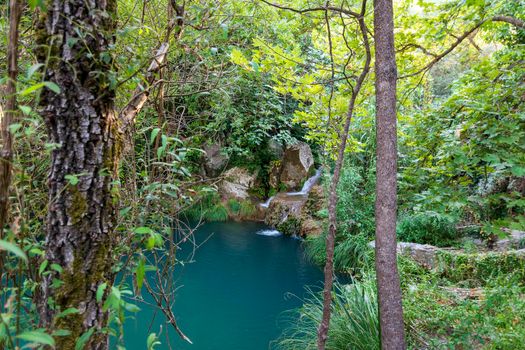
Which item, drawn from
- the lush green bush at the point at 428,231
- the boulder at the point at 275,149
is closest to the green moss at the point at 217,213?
the boulder at the point at 275,149

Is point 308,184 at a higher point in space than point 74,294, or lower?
higher

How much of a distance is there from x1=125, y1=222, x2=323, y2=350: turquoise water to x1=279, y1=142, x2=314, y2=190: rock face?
2.24 metres

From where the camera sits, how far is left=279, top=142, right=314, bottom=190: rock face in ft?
32.9

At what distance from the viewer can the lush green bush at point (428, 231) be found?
231 inches

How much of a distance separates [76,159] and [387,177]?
1669 mm

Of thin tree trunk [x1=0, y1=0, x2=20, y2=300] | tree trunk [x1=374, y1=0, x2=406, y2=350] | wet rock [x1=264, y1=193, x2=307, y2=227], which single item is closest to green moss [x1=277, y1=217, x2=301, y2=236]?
wet rock [x1=264, y1=193, x2=307, y2=227]

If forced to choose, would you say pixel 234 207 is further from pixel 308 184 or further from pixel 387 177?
pixel 387 177

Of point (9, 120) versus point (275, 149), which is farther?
point (275, 149)

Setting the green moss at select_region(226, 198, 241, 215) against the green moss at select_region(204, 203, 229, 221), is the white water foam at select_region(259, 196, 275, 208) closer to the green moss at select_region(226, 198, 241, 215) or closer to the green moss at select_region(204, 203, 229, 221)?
the green moss at select_region(226, 198, 241, 215)

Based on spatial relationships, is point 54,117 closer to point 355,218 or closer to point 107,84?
point 107,84

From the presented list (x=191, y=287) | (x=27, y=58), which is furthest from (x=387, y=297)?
(x=191, y=287)

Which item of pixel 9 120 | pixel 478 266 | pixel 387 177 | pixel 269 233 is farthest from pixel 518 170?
pixel 269 233

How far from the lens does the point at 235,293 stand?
5633 mm

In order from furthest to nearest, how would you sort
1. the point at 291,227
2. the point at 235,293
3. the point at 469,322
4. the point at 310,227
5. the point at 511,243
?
the point at 291,227
the point at 310,227
the point at 235,293
the point at 511,243
the point at 469,322
